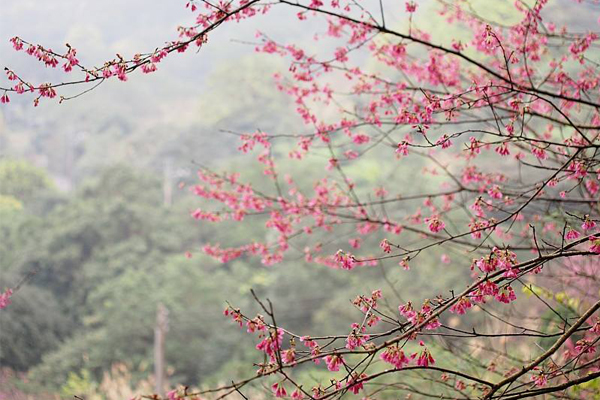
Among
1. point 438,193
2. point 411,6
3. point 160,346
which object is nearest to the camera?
point 411,6

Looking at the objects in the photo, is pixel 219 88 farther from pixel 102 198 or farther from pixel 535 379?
pixel 535 379

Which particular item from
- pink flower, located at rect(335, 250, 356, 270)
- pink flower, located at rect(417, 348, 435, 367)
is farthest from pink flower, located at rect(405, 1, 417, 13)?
pink flower, located at rect(417, 348, 435, 367)

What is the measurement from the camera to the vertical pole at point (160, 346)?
815 cm

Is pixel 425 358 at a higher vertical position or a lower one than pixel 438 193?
lower

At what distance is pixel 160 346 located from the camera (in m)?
8.43

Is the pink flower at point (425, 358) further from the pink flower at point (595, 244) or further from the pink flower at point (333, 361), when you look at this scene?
the pink flower at point (595, 244)

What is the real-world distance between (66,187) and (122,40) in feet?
35.6

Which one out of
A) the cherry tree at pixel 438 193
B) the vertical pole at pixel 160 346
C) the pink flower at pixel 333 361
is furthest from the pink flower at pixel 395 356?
the vertical pole at pixel 160 346

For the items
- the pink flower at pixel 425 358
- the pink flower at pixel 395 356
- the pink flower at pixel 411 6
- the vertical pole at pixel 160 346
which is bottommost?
the pink flower at pixel 395 356

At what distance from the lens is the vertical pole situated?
8148 mm

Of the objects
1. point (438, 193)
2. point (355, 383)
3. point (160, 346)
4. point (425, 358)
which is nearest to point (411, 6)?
point (438, 193)

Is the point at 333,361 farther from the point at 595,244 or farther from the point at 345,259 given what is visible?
the point at 595,244

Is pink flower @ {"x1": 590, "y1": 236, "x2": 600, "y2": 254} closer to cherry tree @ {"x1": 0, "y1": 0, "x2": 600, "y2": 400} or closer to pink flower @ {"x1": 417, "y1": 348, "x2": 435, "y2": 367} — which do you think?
cherry tree @ {"x1": 0, "y1": 0, "x2": 600, "y2": 400}

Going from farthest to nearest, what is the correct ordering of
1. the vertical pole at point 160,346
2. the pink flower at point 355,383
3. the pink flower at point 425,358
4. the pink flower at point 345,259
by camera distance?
the vertical pole at point 160,346 → the pink flower at point 345,259 → the pink flower at point 425,358 → the pink flower at point 355,383
